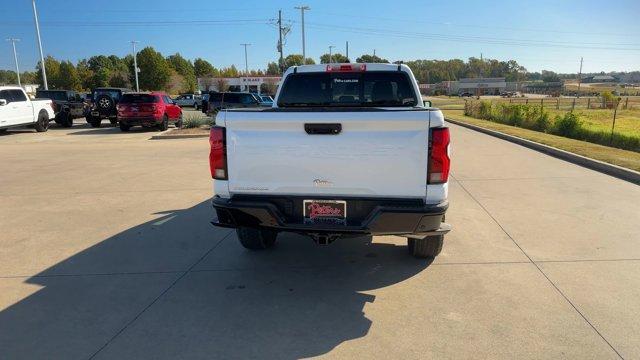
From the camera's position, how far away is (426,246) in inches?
191

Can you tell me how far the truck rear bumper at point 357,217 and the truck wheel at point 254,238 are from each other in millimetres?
997

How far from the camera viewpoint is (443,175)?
148 inches

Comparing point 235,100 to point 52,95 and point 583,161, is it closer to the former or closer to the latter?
point 52,95

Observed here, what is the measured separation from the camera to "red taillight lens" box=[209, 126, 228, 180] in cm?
402

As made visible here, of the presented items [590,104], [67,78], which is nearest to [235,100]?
[590,104]

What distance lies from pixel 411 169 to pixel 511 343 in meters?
1.47

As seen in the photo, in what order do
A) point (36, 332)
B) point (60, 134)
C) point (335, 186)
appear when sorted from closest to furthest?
point (36, 332) < point (335, 186) < point (60, 134)

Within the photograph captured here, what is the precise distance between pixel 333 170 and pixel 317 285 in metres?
1.24

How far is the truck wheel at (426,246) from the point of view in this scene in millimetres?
4770

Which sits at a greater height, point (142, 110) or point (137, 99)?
point (137, 99)

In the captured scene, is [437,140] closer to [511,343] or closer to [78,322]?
[511,343]

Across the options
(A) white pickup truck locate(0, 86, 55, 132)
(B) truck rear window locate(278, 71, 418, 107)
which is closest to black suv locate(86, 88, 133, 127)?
(A) white pickup truck locate(0, 86, 55, 132)

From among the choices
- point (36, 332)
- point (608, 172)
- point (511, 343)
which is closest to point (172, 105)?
point (608, 172)

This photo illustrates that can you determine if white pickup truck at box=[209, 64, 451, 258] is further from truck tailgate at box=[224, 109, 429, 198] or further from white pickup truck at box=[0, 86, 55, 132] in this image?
white pickup truck at box=[0, 86, 55, 132]
